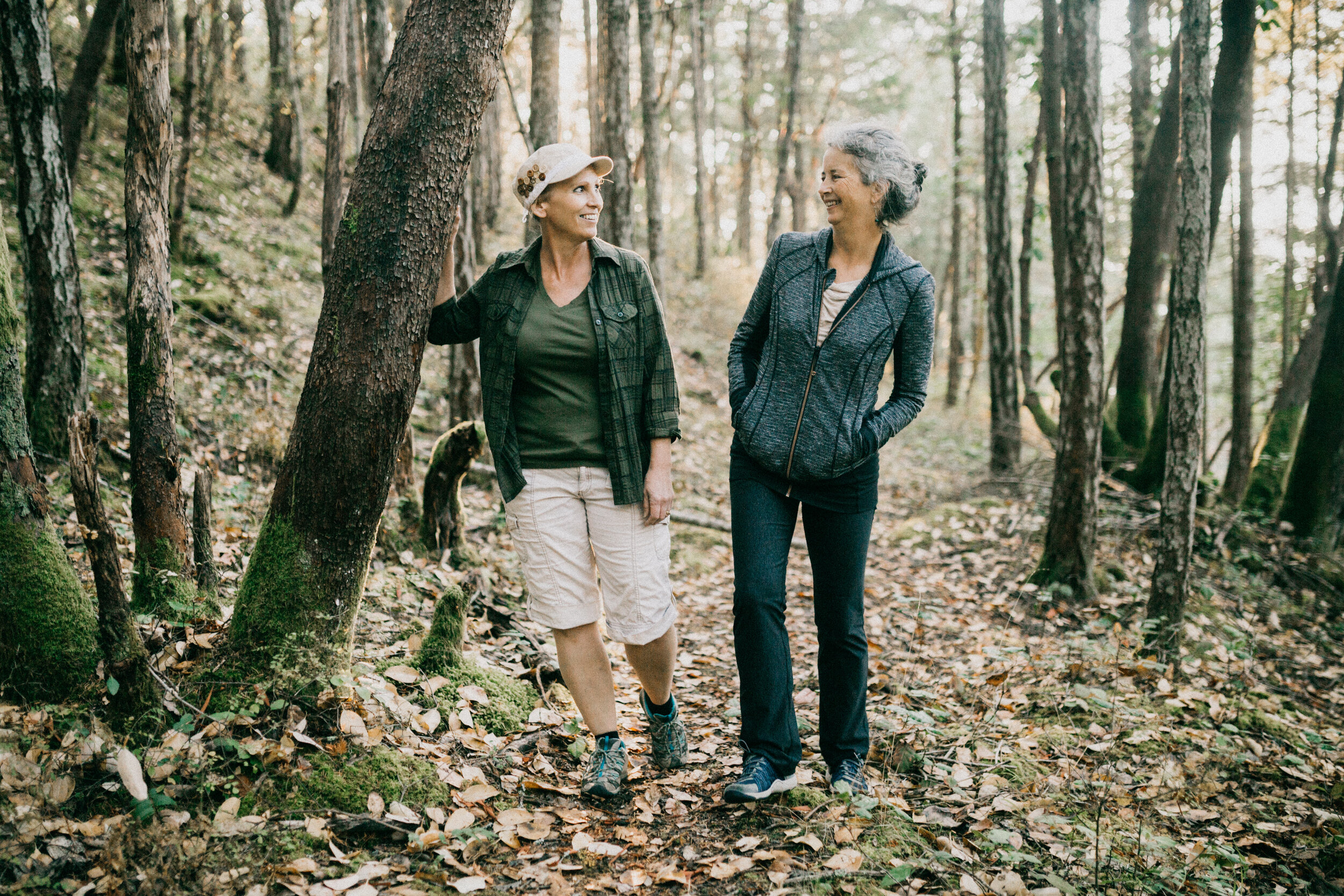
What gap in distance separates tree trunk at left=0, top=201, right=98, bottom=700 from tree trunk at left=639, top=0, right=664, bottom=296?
25.9 feet

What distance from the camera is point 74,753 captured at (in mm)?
2684

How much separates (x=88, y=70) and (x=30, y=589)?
663 centimetres

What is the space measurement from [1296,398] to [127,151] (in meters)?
10.9

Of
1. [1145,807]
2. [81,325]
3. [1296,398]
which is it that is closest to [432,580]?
[81,325]

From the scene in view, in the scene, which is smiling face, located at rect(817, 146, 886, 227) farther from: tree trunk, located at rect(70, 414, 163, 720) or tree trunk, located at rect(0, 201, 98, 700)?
tree trunk, located at rect(0, 201, 98, 700)

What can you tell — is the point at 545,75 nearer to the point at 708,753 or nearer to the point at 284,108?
the point at 708,753

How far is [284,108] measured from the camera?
1412 centimetres

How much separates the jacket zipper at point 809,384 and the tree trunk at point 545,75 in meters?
5.39

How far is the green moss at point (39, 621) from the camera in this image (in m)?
2.89

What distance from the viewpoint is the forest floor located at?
2.64 m

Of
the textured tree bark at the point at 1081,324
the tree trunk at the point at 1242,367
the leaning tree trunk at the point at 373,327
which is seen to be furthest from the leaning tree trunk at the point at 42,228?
the tree trunk at the point at 1242,367

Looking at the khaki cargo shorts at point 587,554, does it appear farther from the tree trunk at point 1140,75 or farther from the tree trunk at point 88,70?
the tree trunk at point 1140,75

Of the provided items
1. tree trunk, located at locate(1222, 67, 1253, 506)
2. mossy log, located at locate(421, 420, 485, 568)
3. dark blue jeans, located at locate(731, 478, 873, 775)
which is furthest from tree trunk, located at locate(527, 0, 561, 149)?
tree trunk, located at locate(1222, 67, 1253, 506)

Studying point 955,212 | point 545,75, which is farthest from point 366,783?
point 955,212
